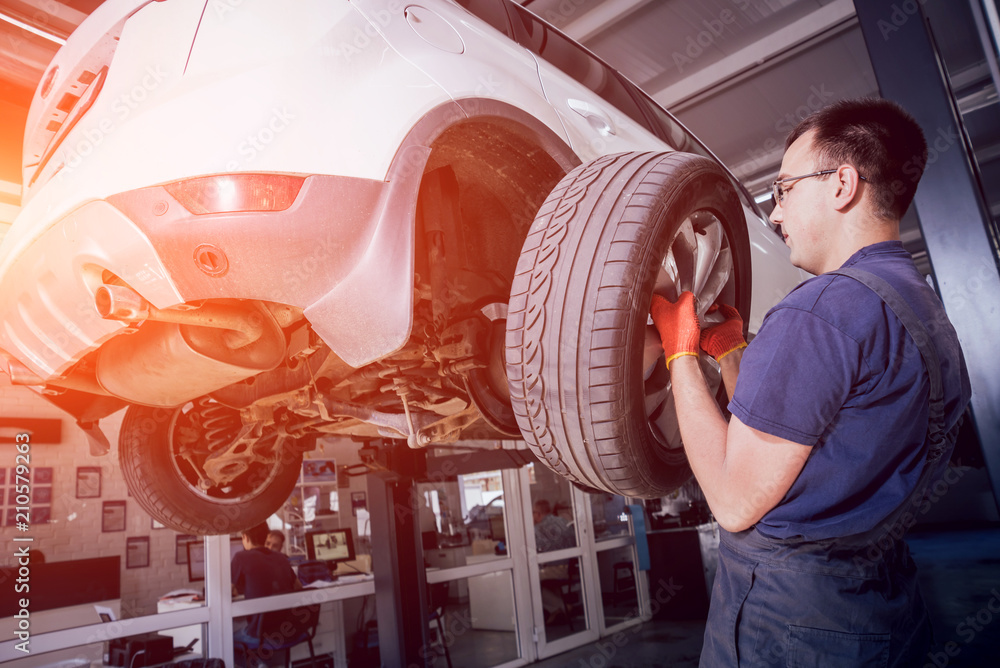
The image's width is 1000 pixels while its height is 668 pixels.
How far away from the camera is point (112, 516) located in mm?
5207

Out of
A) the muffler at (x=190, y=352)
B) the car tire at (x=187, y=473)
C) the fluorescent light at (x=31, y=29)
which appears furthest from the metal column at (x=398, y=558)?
the fluorescent light at (x=31, y=29)

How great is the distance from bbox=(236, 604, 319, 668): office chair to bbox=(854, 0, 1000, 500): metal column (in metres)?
4.60

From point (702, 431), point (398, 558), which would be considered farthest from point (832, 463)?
point (398, 558)

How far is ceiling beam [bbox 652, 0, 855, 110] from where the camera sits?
5.01m

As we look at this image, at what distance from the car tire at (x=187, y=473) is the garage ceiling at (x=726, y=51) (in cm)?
200

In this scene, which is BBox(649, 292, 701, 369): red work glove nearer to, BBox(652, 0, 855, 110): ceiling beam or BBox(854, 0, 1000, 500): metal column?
BBox(854, 0, 1000, 500): metal column

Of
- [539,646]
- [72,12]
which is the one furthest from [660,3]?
[539,646]

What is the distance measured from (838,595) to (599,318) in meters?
0.63

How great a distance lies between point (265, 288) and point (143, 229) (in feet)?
0.80

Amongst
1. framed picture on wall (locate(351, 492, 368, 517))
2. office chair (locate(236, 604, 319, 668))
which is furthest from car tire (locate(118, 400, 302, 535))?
framed picture on wall (locate(351, 492, 368, 517))

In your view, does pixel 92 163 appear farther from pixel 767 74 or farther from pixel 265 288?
pixel 767 74

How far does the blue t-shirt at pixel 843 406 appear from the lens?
0.97 metres

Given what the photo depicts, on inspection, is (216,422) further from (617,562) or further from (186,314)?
(617,562)

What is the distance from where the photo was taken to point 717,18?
4.97m
